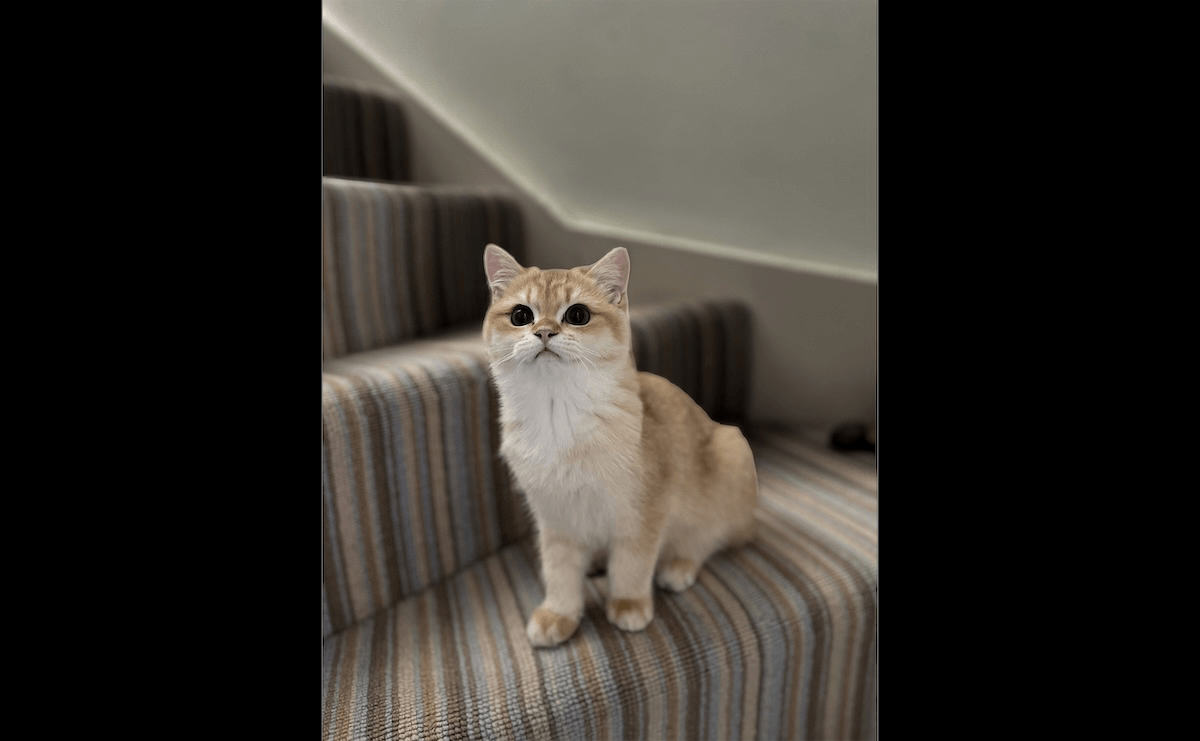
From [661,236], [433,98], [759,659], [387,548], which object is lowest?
[759,659]

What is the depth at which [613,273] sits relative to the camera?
53 centimetres

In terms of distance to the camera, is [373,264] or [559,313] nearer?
[559,313]

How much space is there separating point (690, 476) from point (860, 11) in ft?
1.62

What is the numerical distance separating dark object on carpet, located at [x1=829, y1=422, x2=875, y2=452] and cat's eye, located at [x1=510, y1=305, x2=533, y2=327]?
367 mm

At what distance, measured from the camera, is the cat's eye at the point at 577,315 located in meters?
0.52

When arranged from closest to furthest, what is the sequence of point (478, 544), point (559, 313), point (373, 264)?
point (559, 313) → point (373, 264) → point (478, 544)

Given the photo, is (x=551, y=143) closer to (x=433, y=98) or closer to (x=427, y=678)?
(x=433, y=98)

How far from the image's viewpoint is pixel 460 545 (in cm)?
75

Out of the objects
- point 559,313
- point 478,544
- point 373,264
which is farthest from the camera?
point 478,544

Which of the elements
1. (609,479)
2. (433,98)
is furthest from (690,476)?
(433,98)

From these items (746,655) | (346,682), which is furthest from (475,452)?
(746,655)

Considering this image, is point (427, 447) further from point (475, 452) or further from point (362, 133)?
point (362, 133)

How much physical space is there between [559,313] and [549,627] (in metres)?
0.36

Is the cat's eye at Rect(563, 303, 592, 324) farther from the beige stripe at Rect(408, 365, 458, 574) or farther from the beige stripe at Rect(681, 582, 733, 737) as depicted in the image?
the beige stripe at Rect(681, 582, 733, 737)
